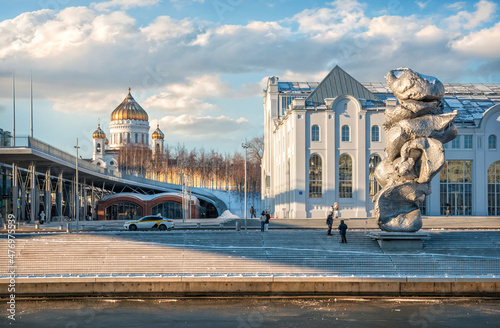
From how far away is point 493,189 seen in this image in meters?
62.6

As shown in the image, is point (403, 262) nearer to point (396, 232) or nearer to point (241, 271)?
point (396, 232)

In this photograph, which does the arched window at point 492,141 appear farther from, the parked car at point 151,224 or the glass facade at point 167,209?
the glass facade at point 167,209

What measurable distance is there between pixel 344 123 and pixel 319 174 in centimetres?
533

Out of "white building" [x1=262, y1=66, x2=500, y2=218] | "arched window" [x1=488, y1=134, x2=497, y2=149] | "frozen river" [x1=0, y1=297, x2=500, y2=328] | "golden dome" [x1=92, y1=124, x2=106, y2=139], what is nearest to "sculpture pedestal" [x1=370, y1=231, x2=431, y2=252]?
"frozen river" [x1=0, y1=297, x2=500, y2=328]

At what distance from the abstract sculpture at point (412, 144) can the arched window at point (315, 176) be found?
2824cm

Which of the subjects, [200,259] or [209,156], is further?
[209,156]

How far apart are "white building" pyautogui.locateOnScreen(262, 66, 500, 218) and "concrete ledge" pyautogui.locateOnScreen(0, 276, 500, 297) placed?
3382 cm

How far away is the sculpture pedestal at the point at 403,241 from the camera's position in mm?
29828

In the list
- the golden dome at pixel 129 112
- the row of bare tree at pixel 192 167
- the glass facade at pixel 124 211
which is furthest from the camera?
the golden dome at pixel 129 112

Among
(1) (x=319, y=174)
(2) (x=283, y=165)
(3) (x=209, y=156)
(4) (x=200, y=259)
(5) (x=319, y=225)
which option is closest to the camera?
(4) (x=200, y=259)

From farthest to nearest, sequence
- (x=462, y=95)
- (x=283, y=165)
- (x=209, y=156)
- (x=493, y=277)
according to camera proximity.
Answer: (x=209, y=156) < (x=462, y=95) < (x=283, y=165) < (x=493, y=277)

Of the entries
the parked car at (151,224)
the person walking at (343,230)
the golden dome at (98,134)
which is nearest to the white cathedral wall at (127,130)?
the golden dome at (98,134)

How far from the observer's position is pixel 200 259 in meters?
27.4

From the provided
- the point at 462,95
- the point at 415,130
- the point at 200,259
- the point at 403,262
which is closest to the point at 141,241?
the point at 200,259
